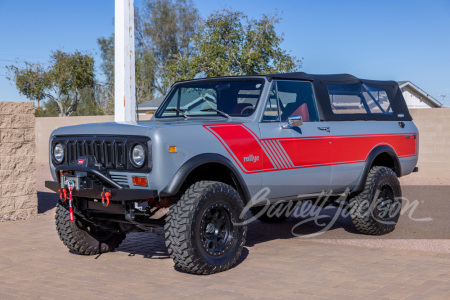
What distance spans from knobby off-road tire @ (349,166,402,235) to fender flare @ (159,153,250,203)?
7.21 feet

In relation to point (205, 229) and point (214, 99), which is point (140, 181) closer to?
point (205, 229)

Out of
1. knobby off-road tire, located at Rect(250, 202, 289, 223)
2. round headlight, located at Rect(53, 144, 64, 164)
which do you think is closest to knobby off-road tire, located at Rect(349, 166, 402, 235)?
knobby off-road tire, located at Rect(250, 202, 289, 223)

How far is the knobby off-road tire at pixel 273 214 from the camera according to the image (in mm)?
8469

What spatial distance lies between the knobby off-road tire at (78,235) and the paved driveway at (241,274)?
4.7 inches

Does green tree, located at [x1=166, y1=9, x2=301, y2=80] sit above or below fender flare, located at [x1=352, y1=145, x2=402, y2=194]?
above

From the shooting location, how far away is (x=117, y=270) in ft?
19.7

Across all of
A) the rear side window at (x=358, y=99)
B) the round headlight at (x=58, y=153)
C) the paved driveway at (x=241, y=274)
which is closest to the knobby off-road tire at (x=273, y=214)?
the paved driveway at (x=241, y=274)

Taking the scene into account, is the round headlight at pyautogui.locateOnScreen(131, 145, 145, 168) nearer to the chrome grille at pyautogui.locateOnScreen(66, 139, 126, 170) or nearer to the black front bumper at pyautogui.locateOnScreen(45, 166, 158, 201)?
the chrome grille at pyautogui.locateOnScreen(66, 139, 126, 170)

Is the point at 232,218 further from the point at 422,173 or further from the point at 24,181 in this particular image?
the point at 422,173

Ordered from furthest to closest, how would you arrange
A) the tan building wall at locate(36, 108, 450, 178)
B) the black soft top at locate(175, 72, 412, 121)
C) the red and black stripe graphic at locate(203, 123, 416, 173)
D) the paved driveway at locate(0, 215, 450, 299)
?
1. the tan building wall at locate(36, 108, 450, 178)
2. the black soft top at locate(175, 72, 412, 121)
3. the red and black stripe graphic at locate(203, 123, 416, 173)
4. the paved driveway at locate(0, 215, 450, 299)

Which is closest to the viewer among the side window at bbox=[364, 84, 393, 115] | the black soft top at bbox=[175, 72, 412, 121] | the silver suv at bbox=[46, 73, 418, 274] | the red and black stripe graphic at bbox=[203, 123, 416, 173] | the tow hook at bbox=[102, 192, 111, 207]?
the tow hook at bbox=[102, 192, 111, 207]

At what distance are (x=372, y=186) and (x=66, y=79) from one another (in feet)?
135

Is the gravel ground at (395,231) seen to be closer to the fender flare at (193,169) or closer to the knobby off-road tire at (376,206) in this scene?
the knobby off-road tire at (376,206)

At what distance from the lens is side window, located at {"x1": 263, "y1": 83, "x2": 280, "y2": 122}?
6.60 metres
